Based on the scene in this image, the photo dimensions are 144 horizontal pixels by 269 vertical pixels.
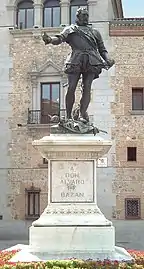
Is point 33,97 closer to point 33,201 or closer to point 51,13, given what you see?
point 51,13

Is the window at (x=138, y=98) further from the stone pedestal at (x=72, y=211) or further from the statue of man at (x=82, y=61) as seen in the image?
the stone pedestal at (x=72, y=211)

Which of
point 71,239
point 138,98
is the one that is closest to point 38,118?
point 138,98

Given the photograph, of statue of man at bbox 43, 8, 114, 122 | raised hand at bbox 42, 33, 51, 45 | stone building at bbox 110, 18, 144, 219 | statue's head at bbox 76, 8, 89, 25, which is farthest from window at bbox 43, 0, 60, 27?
raised hand at bbox 42, 33, 51, 45

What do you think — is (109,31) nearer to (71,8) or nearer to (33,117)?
(71,8)

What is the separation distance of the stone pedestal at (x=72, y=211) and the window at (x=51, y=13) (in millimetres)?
17521

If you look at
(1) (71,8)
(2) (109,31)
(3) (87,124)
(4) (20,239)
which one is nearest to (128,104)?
(2) (109,31)

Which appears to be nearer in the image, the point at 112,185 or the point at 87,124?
the point at 87,124

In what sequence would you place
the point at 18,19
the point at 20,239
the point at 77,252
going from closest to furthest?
the point at 77,252 → the point at 20,239 → the point at 18,19

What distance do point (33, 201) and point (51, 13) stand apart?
29.0 ft

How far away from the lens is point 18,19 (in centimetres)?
2716

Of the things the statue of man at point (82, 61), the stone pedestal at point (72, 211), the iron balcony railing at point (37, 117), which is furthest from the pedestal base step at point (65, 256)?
the iron balcony railing at point (37, 117)

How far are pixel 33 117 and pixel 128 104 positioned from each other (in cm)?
439

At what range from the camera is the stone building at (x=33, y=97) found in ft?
84.8

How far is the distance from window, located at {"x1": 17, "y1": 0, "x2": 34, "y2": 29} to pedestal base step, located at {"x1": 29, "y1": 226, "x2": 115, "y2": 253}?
18684 millimetres
